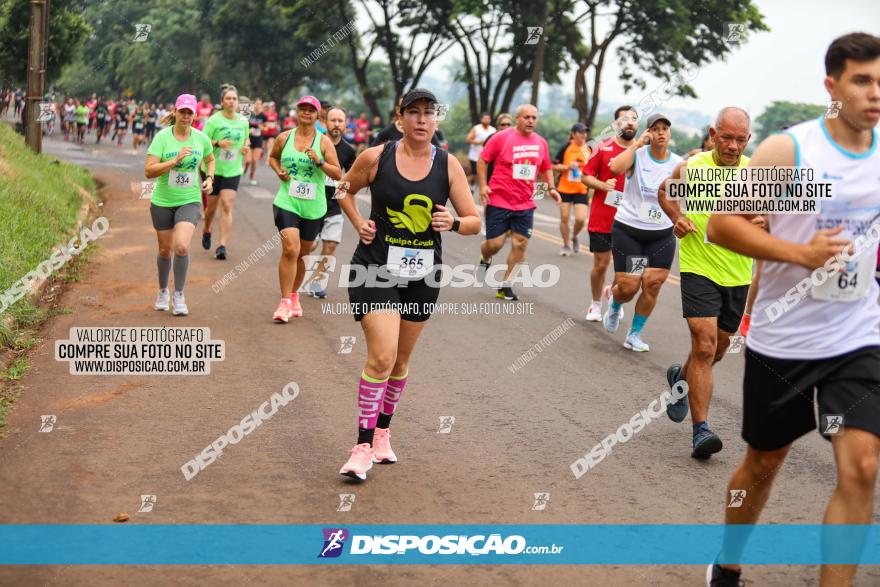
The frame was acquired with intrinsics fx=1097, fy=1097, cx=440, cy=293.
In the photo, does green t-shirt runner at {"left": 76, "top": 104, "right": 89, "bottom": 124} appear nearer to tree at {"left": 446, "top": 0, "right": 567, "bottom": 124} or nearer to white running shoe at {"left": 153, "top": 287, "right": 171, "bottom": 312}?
tree at {"left": 446, "top": 0, "right": 567, "bottom": 124}

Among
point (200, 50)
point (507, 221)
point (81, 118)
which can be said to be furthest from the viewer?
point (200, 50)

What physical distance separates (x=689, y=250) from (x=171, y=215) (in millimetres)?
5495

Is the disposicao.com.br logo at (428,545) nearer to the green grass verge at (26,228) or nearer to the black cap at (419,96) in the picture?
the black cap at (419,96)

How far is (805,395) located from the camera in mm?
4277

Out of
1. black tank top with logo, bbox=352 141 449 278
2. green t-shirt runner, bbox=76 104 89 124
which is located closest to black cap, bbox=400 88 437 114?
black tank top with logo, bbox=352 141 449 278

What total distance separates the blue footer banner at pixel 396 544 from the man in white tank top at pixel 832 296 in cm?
91

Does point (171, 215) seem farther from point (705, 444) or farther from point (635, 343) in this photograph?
point (705, 444)

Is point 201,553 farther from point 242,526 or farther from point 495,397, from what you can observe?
point 495,397

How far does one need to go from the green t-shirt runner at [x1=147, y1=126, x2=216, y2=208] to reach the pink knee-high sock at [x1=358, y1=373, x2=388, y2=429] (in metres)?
5.07

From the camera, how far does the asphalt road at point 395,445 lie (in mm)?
5410

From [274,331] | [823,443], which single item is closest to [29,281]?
[274,331]

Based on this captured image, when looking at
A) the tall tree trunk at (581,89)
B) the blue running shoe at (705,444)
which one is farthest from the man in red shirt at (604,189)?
the tall tree trunk at (581,89)

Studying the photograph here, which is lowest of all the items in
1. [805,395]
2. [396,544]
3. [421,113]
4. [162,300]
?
[162,300]

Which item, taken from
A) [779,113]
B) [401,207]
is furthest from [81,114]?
[779,113]
